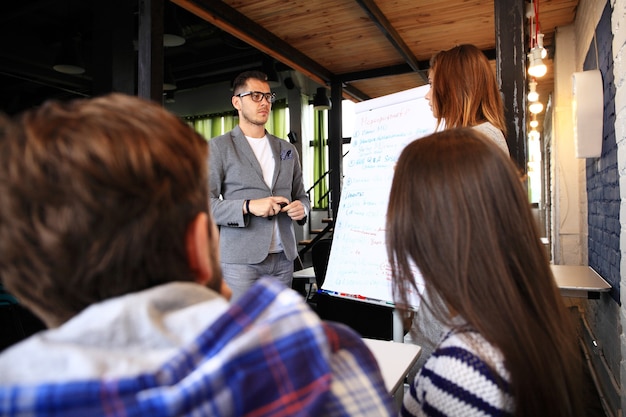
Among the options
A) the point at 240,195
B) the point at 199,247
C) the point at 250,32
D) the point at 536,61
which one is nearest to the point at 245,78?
the point at 240,195

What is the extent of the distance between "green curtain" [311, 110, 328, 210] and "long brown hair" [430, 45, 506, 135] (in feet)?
24.0

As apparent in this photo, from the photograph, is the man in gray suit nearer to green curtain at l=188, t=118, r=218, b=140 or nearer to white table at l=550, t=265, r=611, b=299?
white table at l=550, t=265, r=611, b=299

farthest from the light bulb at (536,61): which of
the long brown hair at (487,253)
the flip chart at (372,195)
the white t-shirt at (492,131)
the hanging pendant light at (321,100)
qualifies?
the hanging pendant light at (321,100)

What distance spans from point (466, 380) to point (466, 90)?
1.14m

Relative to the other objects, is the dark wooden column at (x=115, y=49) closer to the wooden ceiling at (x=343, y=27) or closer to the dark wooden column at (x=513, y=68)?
the wooden ceiling at (x=343, y=27)

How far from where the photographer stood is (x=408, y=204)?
0.85 metres

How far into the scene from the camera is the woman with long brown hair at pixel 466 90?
1.55 meters

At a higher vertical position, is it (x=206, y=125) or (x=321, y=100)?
(x=206, y=125)

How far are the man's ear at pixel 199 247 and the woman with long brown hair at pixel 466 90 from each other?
1.24m

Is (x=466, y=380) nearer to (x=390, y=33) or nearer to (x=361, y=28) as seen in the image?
(x=390, y=33)

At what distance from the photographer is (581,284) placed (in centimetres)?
243

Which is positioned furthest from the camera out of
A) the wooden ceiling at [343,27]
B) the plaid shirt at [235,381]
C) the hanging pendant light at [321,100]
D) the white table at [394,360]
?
the hanging pendant light at [321,100]

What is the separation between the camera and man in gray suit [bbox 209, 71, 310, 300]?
214cm

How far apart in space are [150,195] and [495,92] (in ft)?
4.79
